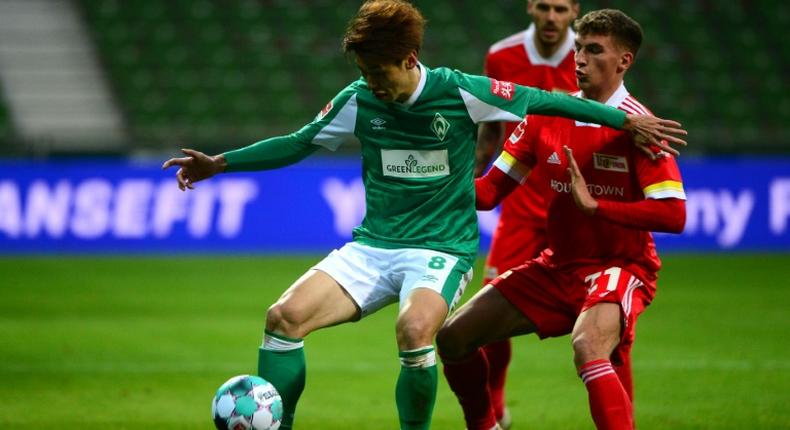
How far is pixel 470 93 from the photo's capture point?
537cm

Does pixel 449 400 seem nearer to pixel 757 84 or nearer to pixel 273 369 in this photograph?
pixel 273 369

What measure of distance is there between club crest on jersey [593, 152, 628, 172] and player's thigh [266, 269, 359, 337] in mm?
1313

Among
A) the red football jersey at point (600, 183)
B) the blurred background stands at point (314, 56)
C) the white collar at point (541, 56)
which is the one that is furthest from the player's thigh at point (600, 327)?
the blurred background stands at point (314, 56)

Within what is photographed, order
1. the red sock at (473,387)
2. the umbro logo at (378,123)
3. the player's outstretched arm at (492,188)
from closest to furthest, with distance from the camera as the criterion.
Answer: the umbro logo at (378,123), the red sock at (473,387), the player's outstretched arm at (492,188)

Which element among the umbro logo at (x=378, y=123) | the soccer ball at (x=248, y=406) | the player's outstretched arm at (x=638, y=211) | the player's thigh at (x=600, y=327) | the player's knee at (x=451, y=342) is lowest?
the soccer ball at (x=248, y=406)

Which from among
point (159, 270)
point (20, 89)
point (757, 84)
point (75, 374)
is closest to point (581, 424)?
point (75, 374)

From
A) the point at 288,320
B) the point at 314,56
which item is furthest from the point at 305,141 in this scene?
the point at 314,56

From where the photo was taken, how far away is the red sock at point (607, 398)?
4914 millimetres

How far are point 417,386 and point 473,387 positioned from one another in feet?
2.49

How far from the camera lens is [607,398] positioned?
16.2 feet

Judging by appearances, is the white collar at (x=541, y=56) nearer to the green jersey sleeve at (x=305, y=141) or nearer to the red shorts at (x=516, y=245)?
the red shorts at (x=516, y=245)

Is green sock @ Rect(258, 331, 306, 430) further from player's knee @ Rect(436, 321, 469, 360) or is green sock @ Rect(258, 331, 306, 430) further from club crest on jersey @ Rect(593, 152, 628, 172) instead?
club crest on jersey @ Rect(593, 152, 628, 172)

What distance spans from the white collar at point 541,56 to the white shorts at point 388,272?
2125 mm

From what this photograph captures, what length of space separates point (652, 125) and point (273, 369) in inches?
79.3
